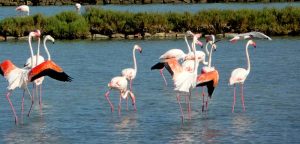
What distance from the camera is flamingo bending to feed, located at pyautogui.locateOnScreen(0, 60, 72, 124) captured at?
566 inches

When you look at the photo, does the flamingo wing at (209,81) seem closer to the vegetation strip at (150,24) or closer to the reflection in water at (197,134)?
the reflection in water at (197,134)

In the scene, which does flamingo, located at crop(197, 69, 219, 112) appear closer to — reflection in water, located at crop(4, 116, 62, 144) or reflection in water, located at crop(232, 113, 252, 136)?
reflection in water, located at crop(232, 113, 252, 136)

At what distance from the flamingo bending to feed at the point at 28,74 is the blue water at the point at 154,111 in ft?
2.36

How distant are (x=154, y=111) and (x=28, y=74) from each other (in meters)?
2.59

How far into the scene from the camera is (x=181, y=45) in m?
30.0

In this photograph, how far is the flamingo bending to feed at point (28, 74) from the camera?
1437 cm

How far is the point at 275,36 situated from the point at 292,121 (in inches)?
743

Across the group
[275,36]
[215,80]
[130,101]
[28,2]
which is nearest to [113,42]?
[275,36]

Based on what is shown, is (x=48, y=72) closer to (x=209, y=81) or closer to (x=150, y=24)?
(x=209, y=81)

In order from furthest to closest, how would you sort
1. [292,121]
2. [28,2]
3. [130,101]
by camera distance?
[28,2] → [130,101] → [292,121]

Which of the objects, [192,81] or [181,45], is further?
[181,45]

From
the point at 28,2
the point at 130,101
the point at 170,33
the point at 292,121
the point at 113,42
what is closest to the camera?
the point at 292,121

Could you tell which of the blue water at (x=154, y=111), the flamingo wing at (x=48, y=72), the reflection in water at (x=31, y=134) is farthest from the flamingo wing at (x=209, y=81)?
the reflection in water at (x=31, y=134)

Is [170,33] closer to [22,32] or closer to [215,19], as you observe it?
[215,19]
